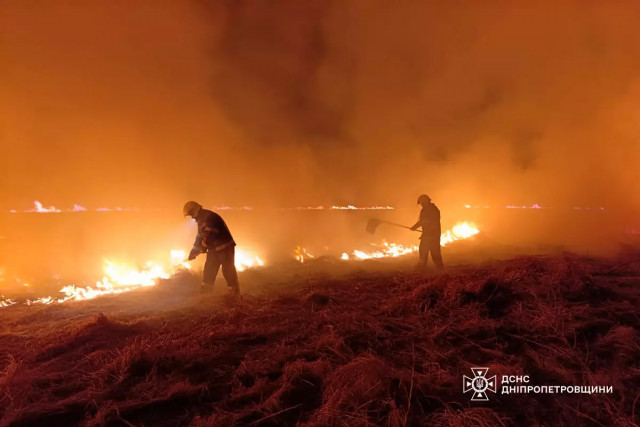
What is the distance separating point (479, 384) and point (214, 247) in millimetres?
5373

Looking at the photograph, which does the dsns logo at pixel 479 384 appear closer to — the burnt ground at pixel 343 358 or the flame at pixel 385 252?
the burnt ground at pixel 343 358

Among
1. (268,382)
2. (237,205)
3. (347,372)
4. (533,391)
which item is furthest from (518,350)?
(237,205)

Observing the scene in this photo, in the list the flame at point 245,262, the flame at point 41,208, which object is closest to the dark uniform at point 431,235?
the flame at point 245,262

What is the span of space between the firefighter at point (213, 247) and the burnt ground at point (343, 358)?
115cm

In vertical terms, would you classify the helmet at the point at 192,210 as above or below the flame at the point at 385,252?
above

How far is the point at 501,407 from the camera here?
2543 mm

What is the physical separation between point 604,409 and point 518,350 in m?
1.00

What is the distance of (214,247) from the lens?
6.82m

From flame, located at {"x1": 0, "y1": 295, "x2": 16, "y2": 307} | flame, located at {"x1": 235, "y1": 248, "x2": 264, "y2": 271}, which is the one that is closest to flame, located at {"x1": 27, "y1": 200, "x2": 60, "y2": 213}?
flame, located at {"x1": 235, "y1": 248, "x2": 264, "y2": 271}

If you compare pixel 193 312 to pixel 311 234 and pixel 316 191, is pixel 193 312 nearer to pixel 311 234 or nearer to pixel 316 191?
pixel 311 234

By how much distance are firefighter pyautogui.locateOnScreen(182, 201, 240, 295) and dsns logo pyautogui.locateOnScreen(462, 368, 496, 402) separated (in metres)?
4.74

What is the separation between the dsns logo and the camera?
2.70 m

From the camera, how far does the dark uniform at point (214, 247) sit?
6.77 m

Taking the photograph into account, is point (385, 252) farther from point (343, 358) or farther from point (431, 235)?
point (343, 358)
